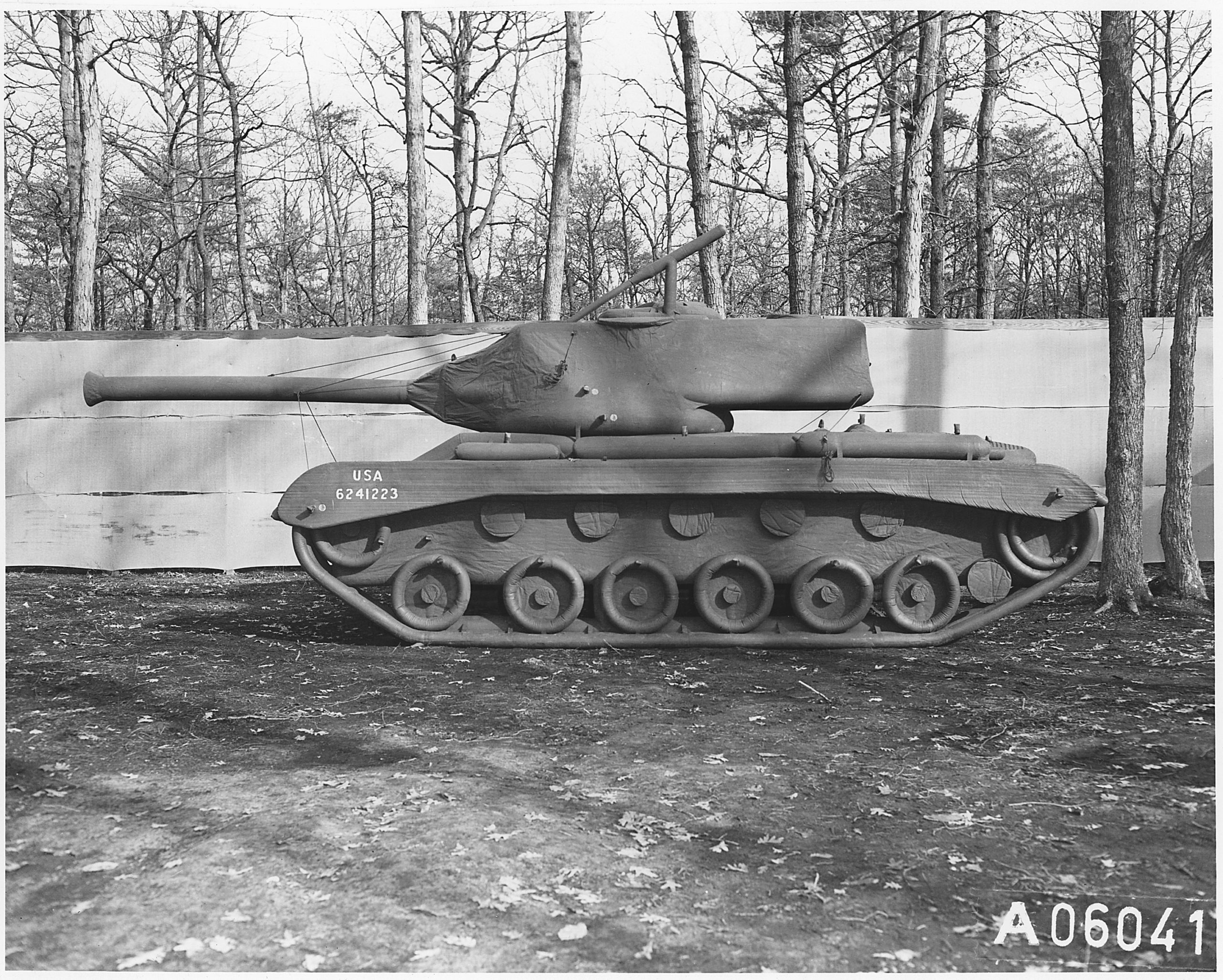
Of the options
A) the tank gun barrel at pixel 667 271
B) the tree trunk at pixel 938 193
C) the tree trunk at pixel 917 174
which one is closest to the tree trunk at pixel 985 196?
the tree trunk at pixel 938 193

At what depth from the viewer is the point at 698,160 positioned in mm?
13156

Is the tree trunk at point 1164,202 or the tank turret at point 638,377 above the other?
the tree trunk at point 1164,202

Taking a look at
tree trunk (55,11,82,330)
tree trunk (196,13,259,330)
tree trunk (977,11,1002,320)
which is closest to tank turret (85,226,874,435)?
tree trunk (55,11,82,330)

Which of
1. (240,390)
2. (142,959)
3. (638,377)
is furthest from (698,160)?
(142,959)

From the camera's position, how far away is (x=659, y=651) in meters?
7.05

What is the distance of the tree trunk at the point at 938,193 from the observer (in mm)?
16891

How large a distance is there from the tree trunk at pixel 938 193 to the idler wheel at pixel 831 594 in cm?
1061

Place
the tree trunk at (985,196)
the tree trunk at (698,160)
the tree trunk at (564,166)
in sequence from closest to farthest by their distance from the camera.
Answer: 1. the tree trunk at (698,160)
2. the tree trunk at (564,166)
3. the tree trunk at (985,196)

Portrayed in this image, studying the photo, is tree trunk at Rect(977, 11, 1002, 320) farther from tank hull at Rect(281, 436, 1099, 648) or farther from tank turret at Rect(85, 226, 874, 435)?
tank hull at Rect(281, 436, 1099, 648)

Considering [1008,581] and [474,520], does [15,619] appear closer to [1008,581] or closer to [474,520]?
[474,520]

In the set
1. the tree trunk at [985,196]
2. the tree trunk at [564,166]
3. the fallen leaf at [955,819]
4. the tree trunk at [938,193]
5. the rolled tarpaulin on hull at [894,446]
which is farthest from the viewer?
the tree trunk at [985,196]

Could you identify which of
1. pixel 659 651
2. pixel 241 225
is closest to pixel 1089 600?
pixel 659 651

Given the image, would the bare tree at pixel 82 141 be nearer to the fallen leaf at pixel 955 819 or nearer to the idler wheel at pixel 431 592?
the idler wheel at pixel 431 592

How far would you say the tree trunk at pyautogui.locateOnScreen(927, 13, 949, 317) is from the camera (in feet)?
55.4
